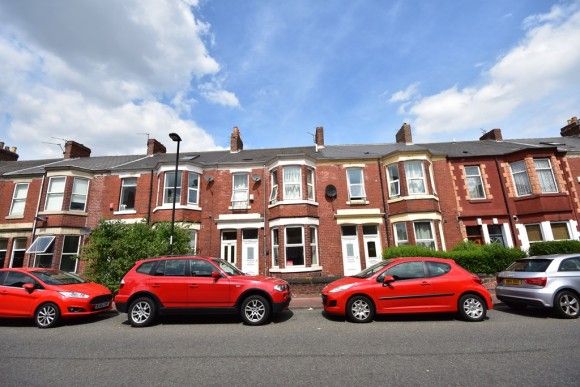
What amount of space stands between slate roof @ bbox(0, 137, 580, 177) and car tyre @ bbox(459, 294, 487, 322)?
1063cm

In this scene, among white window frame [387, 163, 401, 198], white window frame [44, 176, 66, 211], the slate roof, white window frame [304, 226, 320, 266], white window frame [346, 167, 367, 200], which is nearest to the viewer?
white window frame [304, 226, 320, 266]

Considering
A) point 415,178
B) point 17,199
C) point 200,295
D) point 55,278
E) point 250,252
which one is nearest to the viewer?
point 200,295

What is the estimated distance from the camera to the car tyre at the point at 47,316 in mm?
7879

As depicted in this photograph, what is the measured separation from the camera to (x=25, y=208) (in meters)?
17.5

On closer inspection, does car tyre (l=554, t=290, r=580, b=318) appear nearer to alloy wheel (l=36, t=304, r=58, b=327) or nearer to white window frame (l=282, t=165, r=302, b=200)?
white window frame (l=282, t=165, r=302, b=200)

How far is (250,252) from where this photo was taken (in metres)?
16.2

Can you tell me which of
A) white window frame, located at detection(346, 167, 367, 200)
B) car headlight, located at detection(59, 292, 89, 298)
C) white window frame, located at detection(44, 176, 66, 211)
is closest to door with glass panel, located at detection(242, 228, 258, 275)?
white window frame, located at detection(346, 167, 367, 200)

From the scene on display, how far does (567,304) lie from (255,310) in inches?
325

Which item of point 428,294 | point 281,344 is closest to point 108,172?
point 281,344

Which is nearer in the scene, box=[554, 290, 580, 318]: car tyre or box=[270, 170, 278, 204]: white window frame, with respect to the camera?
box=[554, 290, 580, 318]: car tyre

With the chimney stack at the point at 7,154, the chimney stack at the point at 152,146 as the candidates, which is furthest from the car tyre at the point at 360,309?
the chimney stack at the point at 7,154

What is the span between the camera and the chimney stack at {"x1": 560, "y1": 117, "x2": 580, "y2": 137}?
844 inches

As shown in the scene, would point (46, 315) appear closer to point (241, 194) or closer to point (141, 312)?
point (141, 312)

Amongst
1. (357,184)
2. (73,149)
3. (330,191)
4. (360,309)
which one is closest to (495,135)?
(357,184)
